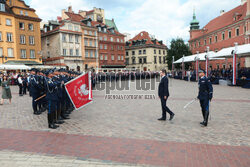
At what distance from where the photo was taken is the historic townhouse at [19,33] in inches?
1545

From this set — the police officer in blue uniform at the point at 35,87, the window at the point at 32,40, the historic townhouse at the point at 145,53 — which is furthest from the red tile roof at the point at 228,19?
the police officer in blue uniform at the point at 35,87

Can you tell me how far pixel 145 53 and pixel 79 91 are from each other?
69416 mm

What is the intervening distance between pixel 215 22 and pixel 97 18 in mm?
36437

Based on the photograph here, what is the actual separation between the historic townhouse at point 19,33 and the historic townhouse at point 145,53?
39805mm

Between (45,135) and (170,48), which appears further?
(170,48)

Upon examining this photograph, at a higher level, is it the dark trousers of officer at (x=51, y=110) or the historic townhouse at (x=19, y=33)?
the historic townhouse at (x=19, y=33)

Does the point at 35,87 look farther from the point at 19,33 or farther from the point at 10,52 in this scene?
the point at 19,33

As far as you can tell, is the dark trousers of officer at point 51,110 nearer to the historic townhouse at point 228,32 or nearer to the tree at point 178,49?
the historic townhouse at point 228,32

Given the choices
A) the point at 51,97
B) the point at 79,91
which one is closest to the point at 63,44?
the point at 79,91

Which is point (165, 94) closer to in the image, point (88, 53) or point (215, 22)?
point (88, 53)

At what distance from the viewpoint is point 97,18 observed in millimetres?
65938

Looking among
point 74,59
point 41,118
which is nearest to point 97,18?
point 74,59

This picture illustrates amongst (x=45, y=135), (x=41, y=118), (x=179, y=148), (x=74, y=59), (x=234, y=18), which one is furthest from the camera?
(x=74, y=59)

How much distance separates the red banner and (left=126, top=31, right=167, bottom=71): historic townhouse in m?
66.6
